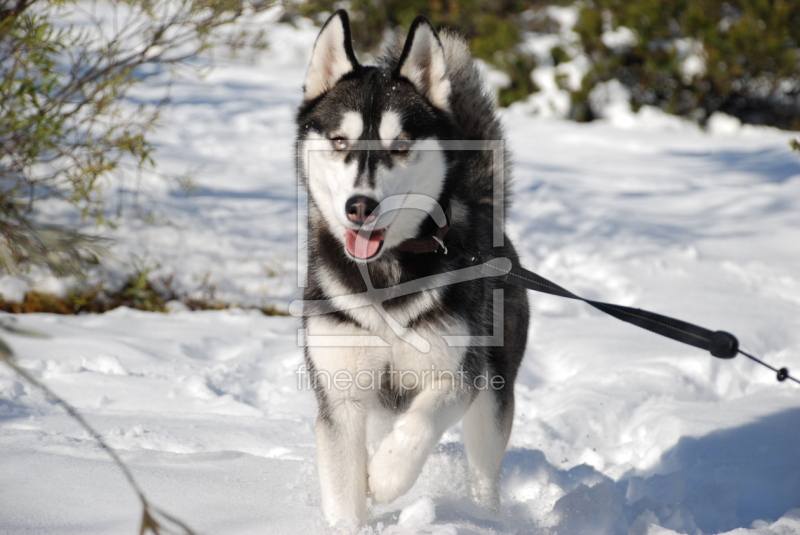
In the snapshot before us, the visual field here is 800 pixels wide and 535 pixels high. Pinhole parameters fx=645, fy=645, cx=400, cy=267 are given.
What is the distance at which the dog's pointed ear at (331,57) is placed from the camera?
2.16 m

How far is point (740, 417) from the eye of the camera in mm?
2900

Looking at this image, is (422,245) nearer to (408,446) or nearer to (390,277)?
(390,277)

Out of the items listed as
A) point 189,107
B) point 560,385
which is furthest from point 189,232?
point 189,107

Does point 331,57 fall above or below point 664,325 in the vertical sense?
above

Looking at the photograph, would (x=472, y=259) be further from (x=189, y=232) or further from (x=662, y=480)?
(x=189, y=232)

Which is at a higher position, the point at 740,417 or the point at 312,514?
the point at 312,514

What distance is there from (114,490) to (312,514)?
1.98 feet

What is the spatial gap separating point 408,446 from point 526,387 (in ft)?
5.87

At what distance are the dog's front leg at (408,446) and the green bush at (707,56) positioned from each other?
344 inches

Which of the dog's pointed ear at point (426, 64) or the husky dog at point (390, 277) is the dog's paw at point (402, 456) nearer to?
the husky dog at point (390, 277)

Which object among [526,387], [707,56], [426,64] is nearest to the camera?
[426,64]

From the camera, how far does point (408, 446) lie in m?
1.87

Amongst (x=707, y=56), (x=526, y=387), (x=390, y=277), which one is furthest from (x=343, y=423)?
(x=707, y=56)

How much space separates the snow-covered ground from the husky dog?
0.74ft
